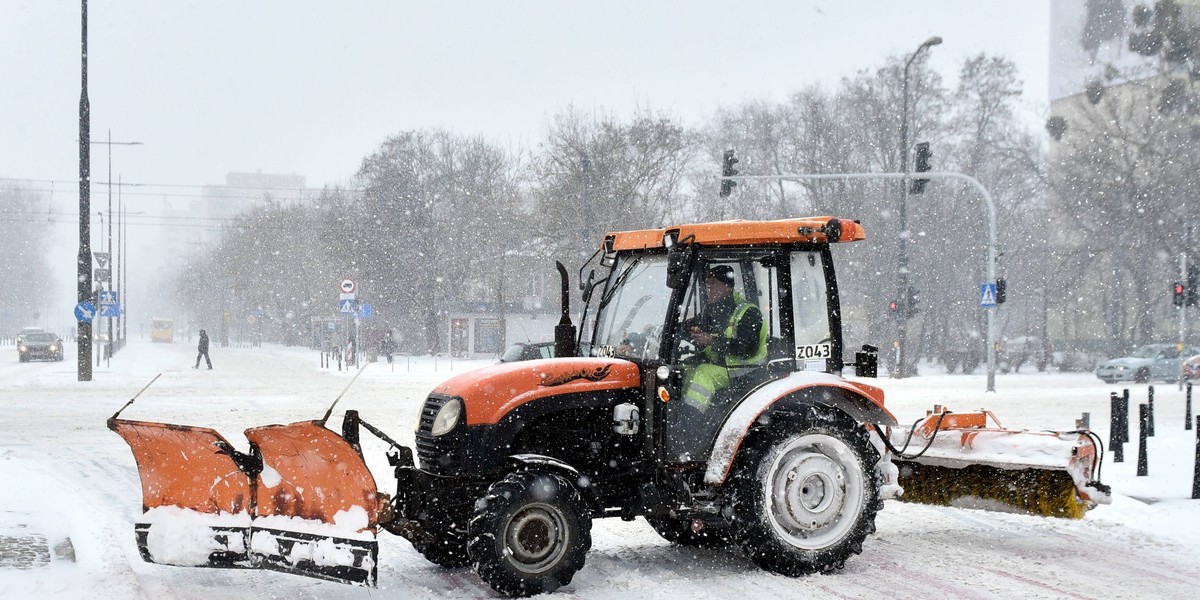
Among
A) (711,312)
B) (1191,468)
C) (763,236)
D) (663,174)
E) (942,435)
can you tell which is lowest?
(1191,468)

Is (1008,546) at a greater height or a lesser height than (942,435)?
lesser

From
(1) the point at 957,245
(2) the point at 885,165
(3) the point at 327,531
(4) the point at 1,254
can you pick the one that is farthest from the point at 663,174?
(4) the point at 1,254

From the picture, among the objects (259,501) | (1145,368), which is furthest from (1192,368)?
(259,501)

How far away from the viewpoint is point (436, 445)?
6.41 m

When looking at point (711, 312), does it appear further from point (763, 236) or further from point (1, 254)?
point (1, 254)

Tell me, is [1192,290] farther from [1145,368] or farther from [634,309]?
[634,309]

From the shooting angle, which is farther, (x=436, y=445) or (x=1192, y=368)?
(x=1192, y=368)

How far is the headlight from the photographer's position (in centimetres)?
629

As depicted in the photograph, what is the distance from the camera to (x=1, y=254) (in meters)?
104

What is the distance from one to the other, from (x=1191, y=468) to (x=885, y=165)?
32.9 meters

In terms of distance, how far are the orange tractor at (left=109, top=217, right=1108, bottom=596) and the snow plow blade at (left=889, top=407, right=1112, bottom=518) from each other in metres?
0.06

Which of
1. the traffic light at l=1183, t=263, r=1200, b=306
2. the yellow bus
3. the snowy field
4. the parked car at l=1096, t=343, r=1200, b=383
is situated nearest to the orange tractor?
the snowy field

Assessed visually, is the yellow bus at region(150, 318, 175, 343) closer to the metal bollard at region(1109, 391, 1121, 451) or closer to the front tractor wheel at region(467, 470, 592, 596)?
the metal bollard at region(1109, 391, 1121, 451)

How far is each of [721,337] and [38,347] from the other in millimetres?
46862
